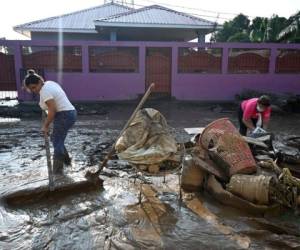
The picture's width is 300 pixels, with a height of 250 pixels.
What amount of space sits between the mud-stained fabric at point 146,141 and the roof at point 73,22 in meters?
14.3

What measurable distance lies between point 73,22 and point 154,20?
231 inches

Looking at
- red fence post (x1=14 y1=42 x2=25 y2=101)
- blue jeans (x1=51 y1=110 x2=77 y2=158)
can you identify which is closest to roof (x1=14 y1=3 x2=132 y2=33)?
red fence post (x1=14 y1=42 x2=25 y2=101)

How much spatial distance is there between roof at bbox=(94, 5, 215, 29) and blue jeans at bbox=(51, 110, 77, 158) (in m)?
10.6

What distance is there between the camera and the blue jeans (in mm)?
4758

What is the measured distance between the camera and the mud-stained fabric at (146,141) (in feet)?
13.0

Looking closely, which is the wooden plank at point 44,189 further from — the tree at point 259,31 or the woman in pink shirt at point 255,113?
the tree at point 259,31

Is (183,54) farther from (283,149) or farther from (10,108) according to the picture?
(283,149)

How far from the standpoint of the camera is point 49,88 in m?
4.47

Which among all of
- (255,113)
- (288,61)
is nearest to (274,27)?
(288,61)

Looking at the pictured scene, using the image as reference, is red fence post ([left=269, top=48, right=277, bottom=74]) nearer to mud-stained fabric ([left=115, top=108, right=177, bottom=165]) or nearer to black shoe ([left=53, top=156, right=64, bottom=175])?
mud-stained fabric ([left=115, top=108, right=177, bottom=165])

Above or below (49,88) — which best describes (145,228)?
below

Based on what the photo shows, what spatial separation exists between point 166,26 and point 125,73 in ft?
13.3

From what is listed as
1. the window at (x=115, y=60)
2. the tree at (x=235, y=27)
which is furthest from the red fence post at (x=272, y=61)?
the tree at (x=235, y=27)

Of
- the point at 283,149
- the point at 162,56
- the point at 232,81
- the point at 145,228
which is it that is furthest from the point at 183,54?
the point at 145,228
